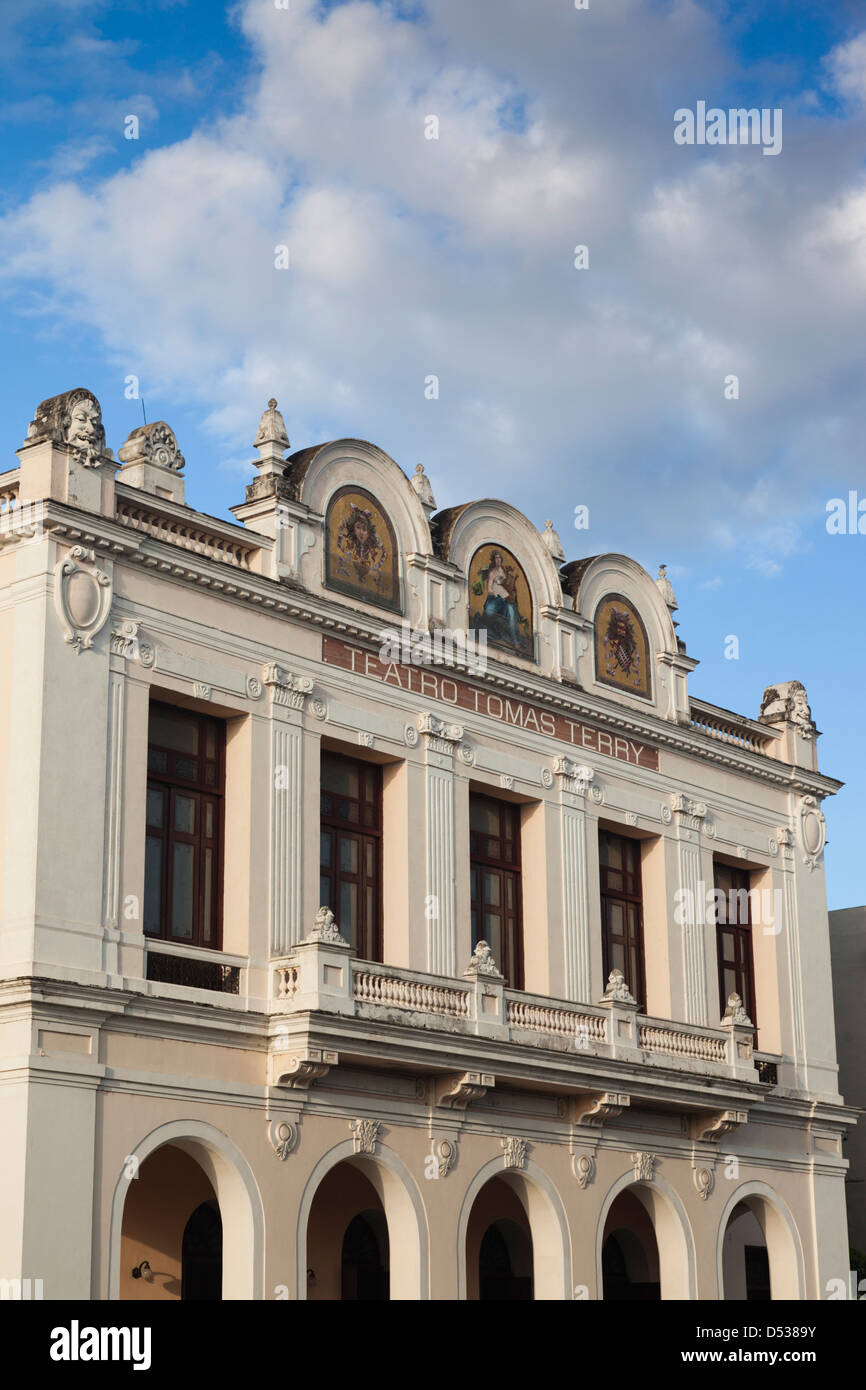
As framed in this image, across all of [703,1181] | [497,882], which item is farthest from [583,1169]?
[497,882]

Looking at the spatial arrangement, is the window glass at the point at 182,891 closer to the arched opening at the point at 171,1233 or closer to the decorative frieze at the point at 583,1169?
the arched opening at the point at 171,1233

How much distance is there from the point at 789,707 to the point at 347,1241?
43.8 ft

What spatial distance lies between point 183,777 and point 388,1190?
5977 mm

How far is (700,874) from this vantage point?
3275 centimetres

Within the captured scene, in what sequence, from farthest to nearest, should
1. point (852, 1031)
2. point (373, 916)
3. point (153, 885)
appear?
point (852, 1031) < point (373, 916) < point (153, 885)

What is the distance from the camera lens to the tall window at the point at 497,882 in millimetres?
28609

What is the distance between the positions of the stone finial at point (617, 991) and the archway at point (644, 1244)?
262cm

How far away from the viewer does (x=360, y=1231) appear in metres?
28.4

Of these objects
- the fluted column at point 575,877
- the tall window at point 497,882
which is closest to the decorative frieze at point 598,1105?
the fluted column at point 575,877

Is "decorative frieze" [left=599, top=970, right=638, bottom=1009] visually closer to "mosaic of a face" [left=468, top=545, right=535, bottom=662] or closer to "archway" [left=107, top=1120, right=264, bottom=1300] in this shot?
"mosaic of a face" [left=468, top=545, right=535, bottom=662]

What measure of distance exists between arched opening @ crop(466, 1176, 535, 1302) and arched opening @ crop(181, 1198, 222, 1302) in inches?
191

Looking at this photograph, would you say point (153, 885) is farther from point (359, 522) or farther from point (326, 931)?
point (359, 522)

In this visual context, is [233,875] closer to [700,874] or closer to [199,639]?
[199,639]
